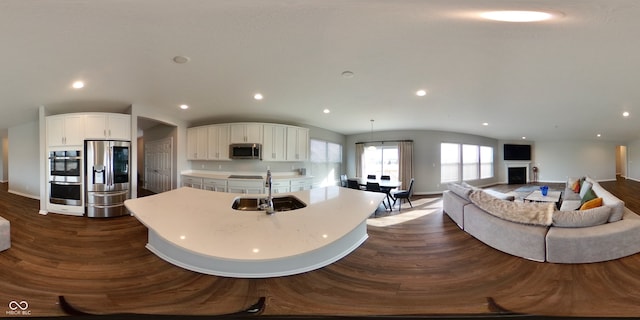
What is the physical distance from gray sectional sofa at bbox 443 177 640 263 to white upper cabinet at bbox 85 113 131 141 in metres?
4.73

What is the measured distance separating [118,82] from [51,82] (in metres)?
0.68

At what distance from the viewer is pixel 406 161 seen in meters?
3.75

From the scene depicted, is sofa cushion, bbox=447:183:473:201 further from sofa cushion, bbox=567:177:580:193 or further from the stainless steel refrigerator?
the stainless steel refrigerator

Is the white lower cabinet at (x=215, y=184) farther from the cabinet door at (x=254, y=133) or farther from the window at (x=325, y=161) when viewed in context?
the window at (x=325, y=161)

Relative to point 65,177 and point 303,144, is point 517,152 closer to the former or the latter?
point 303,144

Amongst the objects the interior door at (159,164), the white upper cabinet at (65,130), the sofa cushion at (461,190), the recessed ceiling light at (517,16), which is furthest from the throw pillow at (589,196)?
the white upper cabinet at (65,130)

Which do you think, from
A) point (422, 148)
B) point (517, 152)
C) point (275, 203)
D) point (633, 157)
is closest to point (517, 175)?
point (517, 152)

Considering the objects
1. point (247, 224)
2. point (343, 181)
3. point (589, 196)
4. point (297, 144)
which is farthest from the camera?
point (297, 144)

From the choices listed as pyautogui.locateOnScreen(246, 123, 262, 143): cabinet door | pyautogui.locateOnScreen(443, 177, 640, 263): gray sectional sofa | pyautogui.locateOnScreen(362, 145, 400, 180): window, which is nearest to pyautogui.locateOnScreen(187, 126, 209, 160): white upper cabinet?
pyautogui.locateOnScreen(246, 123, 262, 143): cabinet door

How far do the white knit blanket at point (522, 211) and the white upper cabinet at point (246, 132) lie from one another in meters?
3.17

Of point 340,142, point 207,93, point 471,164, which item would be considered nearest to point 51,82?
point 207,93

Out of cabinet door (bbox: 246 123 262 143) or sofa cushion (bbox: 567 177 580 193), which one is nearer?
sofa cushion (bbox: 567 177 580 193)

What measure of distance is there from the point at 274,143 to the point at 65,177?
308 centimetres

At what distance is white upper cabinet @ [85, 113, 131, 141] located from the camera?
9.74 feet
